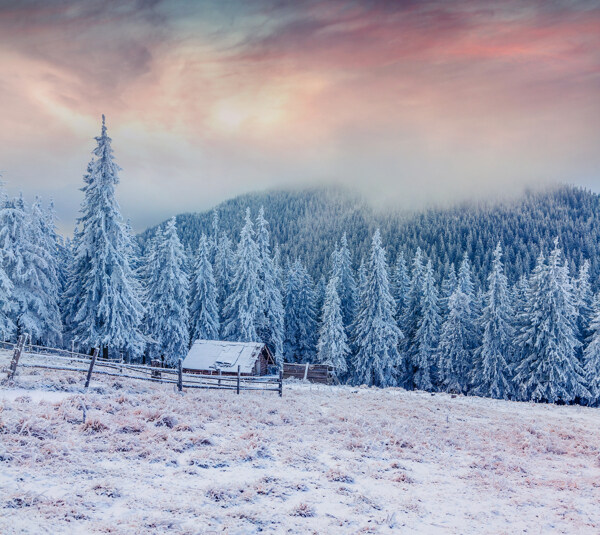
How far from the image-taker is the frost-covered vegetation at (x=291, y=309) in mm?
31609

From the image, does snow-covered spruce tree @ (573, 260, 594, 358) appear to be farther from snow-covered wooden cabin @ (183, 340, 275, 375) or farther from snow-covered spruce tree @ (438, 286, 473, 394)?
snow-covered wooden cabin @ (183, 340, 275, 375)

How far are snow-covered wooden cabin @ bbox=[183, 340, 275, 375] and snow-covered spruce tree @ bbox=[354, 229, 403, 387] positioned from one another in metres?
13.9

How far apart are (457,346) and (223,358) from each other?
86.0 feet

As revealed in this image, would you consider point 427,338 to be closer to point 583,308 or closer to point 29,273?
point 583,308

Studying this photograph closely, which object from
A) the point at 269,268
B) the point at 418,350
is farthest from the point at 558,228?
the point at 269,268

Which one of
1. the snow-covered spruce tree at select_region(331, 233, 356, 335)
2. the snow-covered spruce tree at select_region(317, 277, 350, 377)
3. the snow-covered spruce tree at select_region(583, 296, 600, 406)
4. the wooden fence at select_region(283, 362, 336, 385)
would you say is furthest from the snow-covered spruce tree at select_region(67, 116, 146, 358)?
the snow-covered spruce tree at select_region(583, 296, 600, 406)

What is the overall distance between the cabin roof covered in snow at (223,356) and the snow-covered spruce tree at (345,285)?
64.0 ft

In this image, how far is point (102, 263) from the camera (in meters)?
31.0

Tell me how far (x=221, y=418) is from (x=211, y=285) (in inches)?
1314

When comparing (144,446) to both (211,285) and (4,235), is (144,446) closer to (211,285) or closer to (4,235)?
(4,235)

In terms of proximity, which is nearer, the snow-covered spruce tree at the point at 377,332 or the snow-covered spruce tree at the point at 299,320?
the snow-covered spruce tree at the point at 377,332

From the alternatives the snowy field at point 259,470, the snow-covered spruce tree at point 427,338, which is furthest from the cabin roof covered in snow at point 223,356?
the snow-covered spruce tree at point 427,338

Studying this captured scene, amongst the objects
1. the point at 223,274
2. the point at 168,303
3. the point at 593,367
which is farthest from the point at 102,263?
the point at 593,367

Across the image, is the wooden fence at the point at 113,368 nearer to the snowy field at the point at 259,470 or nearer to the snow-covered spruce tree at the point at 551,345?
the snowy field at the point at 259,470
